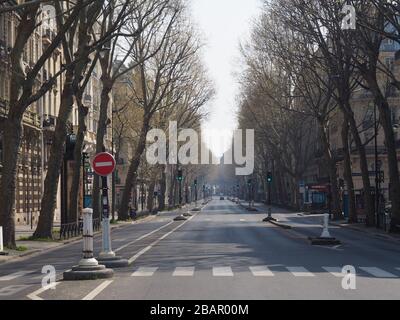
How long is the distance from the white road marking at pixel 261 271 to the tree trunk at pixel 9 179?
12.3 meters

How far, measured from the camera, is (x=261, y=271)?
19.7m

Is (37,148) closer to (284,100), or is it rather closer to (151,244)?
(284,100)

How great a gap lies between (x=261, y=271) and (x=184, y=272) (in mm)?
1885

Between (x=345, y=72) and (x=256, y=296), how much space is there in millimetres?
33772

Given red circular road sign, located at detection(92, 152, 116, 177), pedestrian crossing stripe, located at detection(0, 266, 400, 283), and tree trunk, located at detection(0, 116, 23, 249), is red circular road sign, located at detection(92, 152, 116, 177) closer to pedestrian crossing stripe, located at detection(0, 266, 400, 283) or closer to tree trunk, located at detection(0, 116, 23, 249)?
pedestrian crossing stripe, located at detection(0, 266, 400, 283)

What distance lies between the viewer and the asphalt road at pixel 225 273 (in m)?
14.9

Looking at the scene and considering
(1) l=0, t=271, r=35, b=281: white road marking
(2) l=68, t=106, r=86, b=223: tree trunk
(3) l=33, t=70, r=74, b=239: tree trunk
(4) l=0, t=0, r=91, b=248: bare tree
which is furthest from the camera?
(2) l=68, t=106, r=86, b=223: tree trunk

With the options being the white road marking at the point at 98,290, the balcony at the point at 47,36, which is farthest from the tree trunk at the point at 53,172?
the balcony at the point at 47,36

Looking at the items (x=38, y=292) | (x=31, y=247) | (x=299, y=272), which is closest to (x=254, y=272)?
(x=299, y=272)

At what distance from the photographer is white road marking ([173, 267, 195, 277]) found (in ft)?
61.4

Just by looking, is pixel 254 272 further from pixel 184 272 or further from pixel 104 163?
pixel 104 163

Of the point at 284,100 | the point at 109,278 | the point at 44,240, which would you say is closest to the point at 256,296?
the point at 109,278

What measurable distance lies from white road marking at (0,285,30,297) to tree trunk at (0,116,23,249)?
1298cm

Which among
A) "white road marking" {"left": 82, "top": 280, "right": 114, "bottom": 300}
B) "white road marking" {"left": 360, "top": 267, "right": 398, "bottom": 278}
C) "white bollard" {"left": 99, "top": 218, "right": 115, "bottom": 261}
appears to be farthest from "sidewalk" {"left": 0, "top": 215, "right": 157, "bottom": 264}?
"white road marking" {"left": 360, "top": 267, "right": 398, "bottom": 278}
